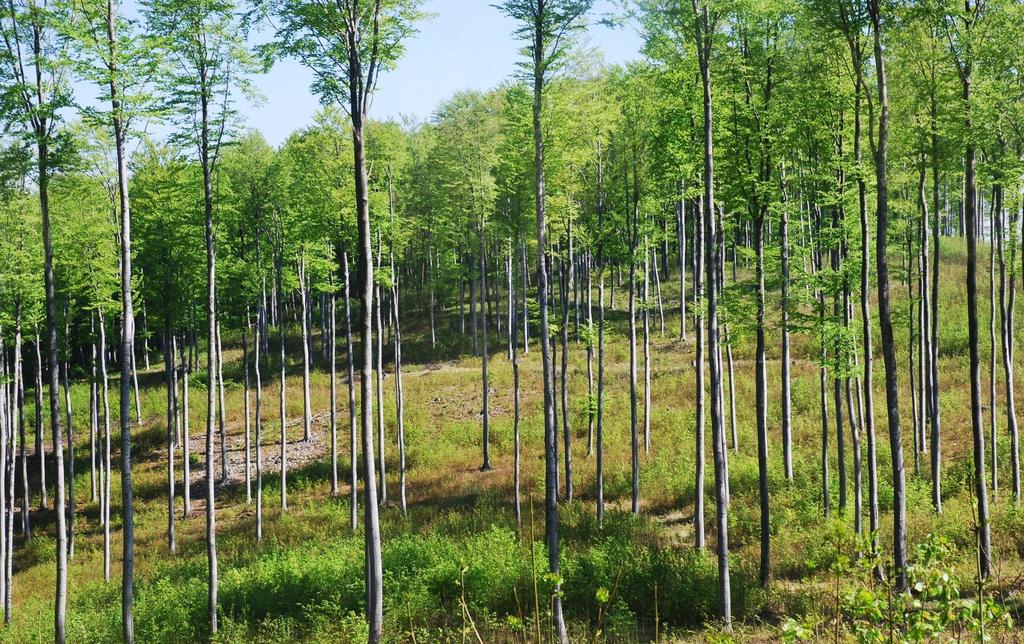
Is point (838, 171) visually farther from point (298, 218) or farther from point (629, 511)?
point (298, 218)

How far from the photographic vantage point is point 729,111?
A: 14281mm

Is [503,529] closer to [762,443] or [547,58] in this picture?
[762,443]

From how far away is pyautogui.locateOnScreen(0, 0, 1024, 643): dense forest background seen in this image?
1166cm

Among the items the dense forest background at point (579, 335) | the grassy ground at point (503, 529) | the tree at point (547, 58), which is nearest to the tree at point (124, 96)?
the dense forest background at point (579, 335)

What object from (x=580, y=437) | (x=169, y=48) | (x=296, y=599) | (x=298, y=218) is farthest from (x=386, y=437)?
(x=169, y=48)

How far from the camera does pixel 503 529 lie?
1775 centimetres

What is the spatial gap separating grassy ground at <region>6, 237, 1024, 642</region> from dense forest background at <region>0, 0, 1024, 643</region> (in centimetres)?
14

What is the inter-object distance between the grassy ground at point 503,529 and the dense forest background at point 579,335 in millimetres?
137

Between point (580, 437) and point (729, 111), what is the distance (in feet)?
58.5

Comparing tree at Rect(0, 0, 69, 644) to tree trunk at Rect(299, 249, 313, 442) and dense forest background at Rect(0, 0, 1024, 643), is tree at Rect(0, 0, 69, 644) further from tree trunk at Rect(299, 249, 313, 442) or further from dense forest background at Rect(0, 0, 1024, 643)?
tree trunk at Rect(299, 249, 313, 442)

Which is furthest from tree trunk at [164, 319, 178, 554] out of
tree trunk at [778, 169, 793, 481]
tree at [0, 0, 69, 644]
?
tree trunk at [778, 169, 793, 481]

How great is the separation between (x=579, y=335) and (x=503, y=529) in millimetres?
6830

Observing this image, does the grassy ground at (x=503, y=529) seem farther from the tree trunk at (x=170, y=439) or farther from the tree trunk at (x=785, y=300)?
the tree trunk at (x=785, y=300)

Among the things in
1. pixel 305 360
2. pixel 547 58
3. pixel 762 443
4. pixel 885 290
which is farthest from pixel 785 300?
pixel 305 360
